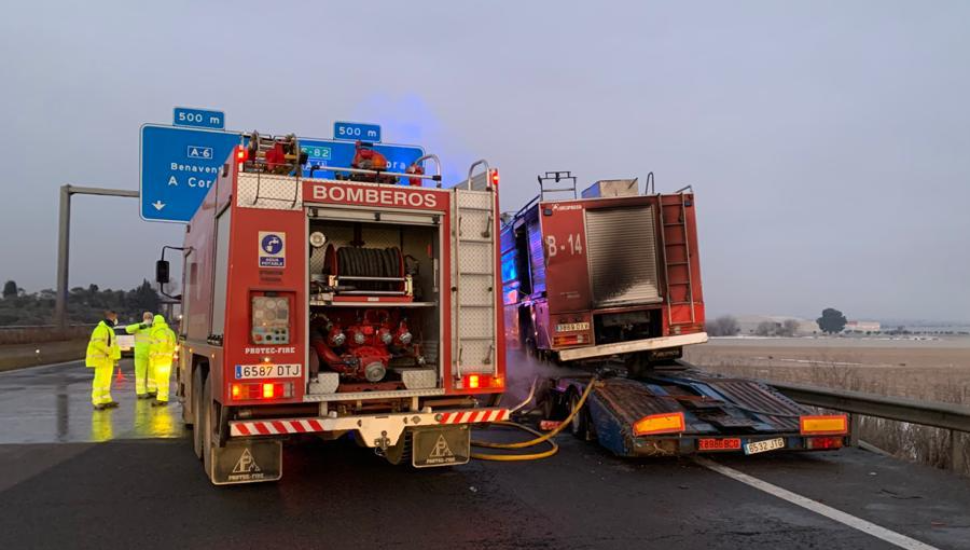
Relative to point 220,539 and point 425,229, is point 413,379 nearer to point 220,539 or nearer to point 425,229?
point 425,229

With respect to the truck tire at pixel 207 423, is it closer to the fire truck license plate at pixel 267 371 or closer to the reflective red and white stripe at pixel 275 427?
the reflective red and white stripe at pixel 275 427

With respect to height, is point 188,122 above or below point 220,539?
above

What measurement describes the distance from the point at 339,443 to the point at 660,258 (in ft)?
17.2

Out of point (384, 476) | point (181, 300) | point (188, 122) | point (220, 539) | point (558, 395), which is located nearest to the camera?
point (220, 539)

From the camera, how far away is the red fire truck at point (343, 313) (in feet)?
19.4

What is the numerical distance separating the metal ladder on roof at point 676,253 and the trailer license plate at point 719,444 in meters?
3.58

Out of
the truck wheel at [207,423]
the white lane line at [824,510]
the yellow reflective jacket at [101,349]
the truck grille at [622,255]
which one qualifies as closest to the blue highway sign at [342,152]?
the yellow reflective jacket at [101,349]

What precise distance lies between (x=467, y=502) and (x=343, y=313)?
2.36m

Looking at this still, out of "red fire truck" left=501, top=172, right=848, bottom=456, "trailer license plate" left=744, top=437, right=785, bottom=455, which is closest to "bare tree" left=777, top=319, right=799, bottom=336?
"red fire truck" left=501, top=172, right=848, bottom=456

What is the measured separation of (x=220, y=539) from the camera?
16.3ft

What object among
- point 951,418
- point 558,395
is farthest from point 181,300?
point 951,418

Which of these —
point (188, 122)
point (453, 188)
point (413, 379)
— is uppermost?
point (188, 122)

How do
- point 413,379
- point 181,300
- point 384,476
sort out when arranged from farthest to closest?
point 181,300 < point 384,476 < point 413,379

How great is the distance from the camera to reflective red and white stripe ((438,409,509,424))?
6.58 m
